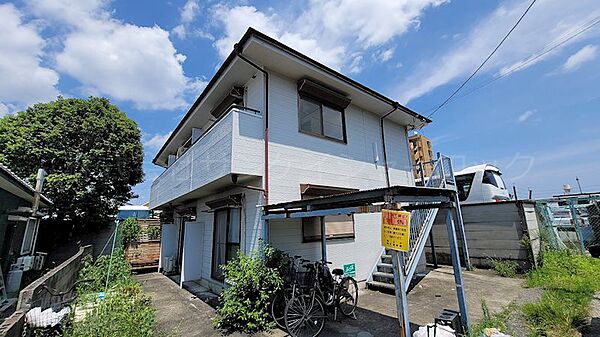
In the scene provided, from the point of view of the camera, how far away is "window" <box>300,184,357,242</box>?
6.29 metres

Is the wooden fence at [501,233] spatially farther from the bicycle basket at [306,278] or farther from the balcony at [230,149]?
the balcony at [230,149]

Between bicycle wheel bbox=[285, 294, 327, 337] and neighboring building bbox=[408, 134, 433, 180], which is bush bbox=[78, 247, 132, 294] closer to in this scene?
bicycle wheel bbox=[285, 294, 327, 337]

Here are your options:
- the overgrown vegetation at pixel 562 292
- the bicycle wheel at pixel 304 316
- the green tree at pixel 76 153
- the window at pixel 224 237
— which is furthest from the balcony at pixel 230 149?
the green tree at pixel 76 153

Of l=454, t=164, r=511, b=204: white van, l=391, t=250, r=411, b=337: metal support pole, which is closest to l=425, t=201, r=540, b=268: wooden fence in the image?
l=454, t=164, r=511, b=204: white van

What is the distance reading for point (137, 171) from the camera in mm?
15594

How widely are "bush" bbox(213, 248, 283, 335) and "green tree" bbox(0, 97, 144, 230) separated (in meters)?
12.8

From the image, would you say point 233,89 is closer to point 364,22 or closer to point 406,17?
point 364,22

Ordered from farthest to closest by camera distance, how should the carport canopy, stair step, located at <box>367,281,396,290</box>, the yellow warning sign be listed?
stair step, located at <box>367,281,396,290</box> < the carport canopy < the yellow warning sign

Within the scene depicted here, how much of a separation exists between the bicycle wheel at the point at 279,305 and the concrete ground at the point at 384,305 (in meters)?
0.28

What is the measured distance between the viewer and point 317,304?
4672mm

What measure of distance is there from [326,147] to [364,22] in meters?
3.27

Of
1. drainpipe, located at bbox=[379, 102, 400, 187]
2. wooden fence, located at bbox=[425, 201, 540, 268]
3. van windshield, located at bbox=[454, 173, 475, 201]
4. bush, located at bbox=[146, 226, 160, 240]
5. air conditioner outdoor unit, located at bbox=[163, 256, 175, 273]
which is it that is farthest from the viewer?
bush, located at bbox=[146, 226, 160, 240]

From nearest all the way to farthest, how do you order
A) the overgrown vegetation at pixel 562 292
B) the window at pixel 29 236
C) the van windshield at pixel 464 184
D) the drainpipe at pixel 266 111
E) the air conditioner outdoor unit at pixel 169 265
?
the overgrown vegetation at pixel 562 292 → the drainpipe at pixel 266 111 → the window at pixel 29 236 → the air conditioner outdoor unit at pixel 169 265 → the van windshield at pixel 464 184

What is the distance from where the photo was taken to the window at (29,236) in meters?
10.1
